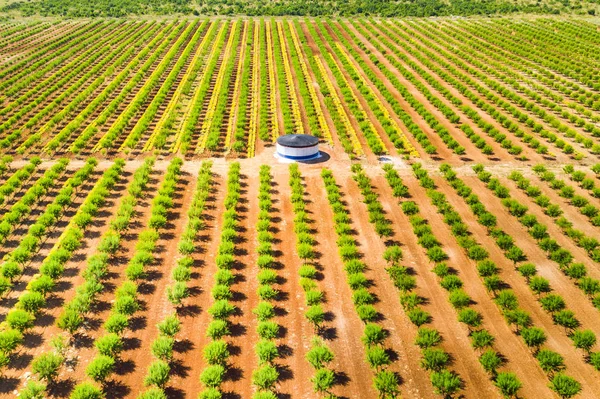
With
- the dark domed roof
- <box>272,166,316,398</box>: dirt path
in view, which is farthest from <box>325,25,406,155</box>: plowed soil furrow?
<box>272,166,316,398</box>: dirt path

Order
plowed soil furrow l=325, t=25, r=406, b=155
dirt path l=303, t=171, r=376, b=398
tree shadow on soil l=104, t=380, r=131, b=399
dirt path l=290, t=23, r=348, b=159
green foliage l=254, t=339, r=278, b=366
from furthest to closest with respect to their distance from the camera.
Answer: dirt path l=290, t=23, r=348, b=159 < plowed soil furrow l=325, t=25, r=406, b=155 < green foliage l=254, t=339, r=278, b=366 < dirt path l=303, t=171, r=376, b=398 < tree shadow on soil l=104, t=380, r=131, b=399

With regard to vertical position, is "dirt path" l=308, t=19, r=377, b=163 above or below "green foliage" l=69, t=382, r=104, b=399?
above

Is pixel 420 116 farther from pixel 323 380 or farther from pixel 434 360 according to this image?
pixel 323 380

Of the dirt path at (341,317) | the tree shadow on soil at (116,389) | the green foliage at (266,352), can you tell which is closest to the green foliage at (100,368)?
the tree shadow on soil at (116,389)

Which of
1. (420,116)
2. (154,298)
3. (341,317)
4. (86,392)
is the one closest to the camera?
(86,392)

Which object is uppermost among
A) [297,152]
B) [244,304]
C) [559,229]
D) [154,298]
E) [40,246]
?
[297,152]

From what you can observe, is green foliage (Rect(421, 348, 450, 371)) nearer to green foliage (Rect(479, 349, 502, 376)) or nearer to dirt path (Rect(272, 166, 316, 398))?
green foliage (Rect(479, 349, 502, 376))

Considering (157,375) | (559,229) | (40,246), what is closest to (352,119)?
(559,229)

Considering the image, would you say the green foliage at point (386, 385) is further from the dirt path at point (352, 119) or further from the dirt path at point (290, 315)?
the dirt path at point (352, 119)
